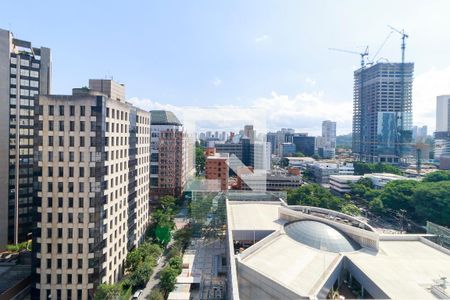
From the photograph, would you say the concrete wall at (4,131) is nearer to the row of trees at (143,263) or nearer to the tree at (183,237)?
the row of trees at (143,263)

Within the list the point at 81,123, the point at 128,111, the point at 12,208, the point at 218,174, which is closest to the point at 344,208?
the point at 218,174

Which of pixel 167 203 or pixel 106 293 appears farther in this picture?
pixel 167 203

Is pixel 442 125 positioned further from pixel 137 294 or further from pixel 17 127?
pixel 17 127

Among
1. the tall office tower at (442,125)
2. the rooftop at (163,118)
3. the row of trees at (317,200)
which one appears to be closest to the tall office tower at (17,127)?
the rooftop at (163,118)

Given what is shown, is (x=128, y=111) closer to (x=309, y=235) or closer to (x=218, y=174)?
(x=309, y=235)

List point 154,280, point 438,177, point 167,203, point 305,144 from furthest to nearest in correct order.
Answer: point 305,144 → point 438,177 → point 167,203 → point 154,280

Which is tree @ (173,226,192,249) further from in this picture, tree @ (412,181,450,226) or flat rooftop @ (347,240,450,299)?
tree @ (412,181,450,226)

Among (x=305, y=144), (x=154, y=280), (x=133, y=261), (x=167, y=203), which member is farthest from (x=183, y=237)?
(x=305, y=144)
